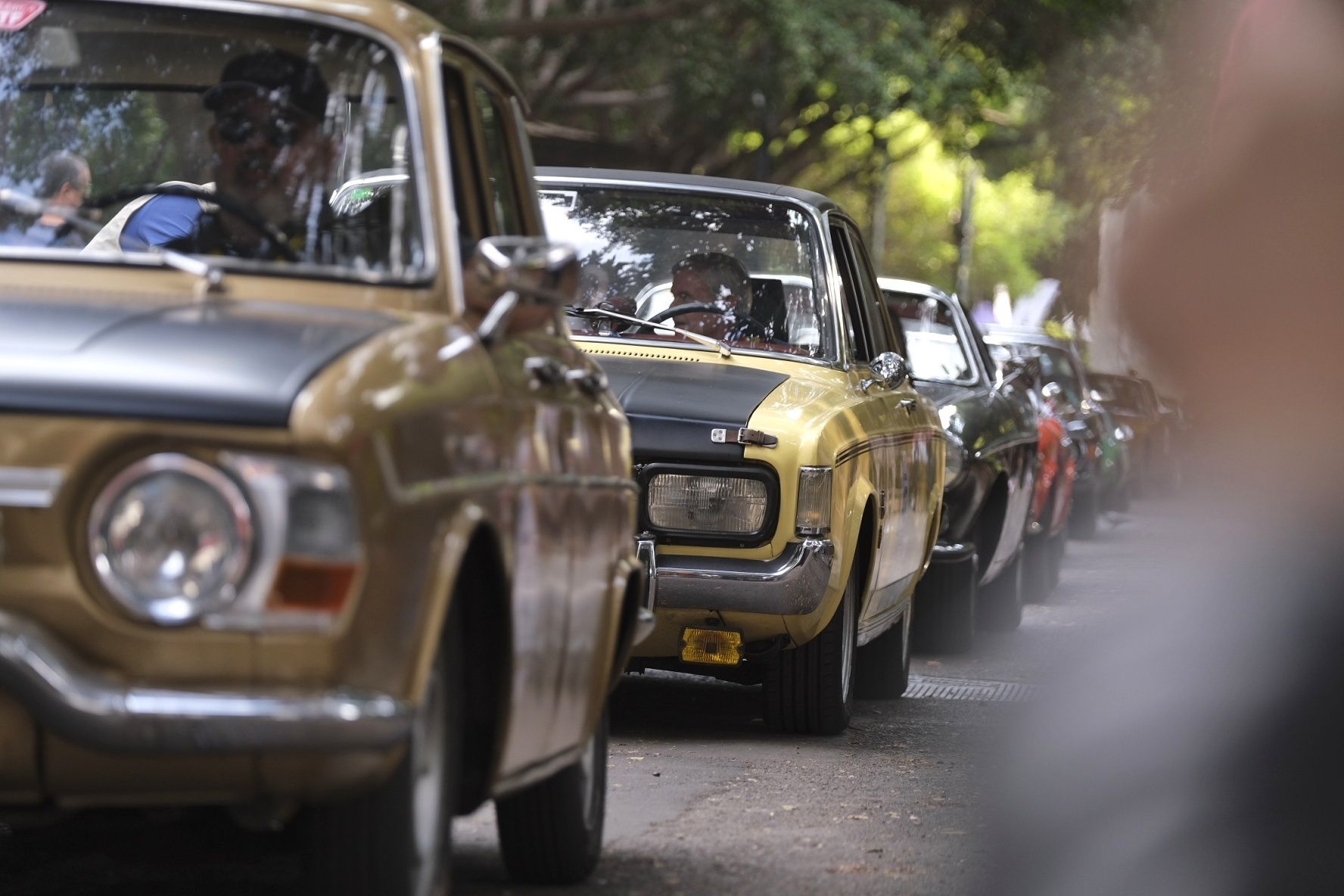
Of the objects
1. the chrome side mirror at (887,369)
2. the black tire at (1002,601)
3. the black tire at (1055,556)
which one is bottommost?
the black tire at (1055,556)

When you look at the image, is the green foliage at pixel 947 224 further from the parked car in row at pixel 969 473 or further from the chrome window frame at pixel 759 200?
the chrome window frame at pixel 759 200

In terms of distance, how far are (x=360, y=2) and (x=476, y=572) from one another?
50.3 inches

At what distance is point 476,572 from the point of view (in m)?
4.36

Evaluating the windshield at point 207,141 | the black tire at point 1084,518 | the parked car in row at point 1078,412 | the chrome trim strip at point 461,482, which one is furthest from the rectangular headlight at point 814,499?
the black tire at point 1084,518

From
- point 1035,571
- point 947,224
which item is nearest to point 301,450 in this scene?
point 1035,571

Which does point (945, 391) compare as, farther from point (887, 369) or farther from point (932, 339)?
point (887, 369)

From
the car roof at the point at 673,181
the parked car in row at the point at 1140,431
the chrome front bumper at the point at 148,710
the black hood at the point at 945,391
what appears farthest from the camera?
the parked car in row at the point at 1140,431

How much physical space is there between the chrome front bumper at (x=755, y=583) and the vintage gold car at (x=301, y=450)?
103 inches

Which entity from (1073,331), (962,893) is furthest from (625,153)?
(1073,331)

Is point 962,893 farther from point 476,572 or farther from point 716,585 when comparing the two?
point 716,585

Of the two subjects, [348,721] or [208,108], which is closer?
[348,721]

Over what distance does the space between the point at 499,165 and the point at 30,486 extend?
210cm

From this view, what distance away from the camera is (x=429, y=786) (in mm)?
4129

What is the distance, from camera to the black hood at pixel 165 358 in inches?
140
